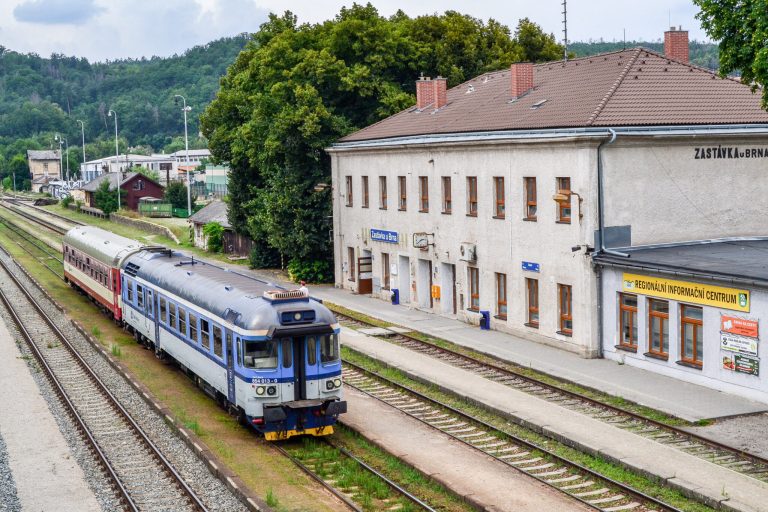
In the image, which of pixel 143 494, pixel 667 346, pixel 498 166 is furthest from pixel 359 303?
pixel 143 494

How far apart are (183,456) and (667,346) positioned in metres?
13.0

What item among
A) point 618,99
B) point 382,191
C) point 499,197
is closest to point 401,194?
point 382,191

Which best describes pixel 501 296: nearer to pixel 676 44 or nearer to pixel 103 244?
pixel 676 44

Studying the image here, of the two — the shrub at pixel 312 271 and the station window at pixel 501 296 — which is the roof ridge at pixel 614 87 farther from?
the shrub at pixel 312 271

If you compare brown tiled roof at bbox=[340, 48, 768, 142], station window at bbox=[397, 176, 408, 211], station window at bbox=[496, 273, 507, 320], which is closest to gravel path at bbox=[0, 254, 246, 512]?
station window at bbox=[496, 273, 507, 320]

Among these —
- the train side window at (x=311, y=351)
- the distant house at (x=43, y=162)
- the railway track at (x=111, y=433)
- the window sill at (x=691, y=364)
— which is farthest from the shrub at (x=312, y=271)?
the distant house at (x=43, y=162)

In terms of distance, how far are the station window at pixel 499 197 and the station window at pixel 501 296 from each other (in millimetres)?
2044

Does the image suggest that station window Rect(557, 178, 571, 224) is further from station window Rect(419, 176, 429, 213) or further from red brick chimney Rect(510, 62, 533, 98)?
station window Rect(419, 176, 429, 213)

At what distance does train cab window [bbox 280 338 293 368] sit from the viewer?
747 inches

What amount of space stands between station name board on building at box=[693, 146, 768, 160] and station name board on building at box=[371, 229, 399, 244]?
13.9 metres

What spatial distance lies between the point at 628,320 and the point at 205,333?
11802 millimetres

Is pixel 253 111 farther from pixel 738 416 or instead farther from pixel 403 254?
pixel 738 416

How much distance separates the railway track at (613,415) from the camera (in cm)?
1778

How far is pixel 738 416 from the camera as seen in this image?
21.0 m
